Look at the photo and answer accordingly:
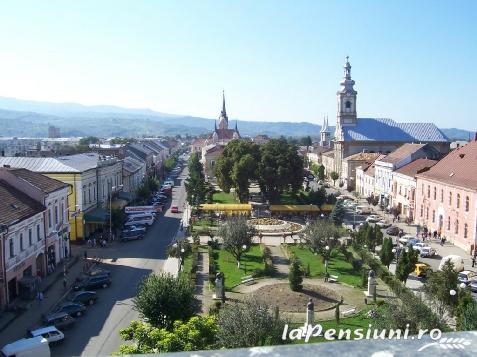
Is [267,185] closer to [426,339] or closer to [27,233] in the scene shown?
[27,233]

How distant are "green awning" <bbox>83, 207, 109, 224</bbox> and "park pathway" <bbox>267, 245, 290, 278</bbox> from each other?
14.5 m

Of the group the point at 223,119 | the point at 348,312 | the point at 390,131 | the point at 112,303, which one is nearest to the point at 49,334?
the point at 112,303

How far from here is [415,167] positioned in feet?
198

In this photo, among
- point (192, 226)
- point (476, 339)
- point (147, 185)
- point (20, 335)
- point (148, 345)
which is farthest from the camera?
point (147, 185)

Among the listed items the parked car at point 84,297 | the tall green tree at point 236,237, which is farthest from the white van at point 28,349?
the tall green tree at point 236,237

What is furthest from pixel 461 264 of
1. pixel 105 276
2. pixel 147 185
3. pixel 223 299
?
pixel 147 185

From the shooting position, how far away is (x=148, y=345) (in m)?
15.5

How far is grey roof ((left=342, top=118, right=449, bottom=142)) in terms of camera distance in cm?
9750

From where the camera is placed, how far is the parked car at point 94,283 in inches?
1225

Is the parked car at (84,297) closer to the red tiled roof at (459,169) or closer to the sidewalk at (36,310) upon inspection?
the sidewalk at (36,310)

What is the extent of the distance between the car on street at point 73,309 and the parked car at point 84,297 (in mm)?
1237

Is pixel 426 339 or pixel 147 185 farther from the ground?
pixel 426 339

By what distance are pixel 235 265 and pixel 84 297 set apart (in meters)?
11.6

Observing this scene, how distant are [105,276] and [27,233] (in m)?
5.28
